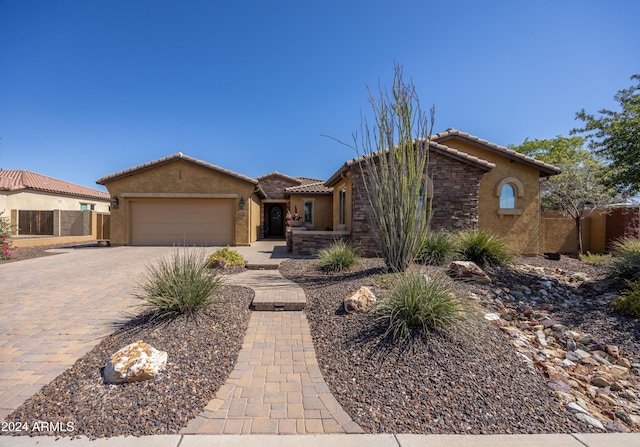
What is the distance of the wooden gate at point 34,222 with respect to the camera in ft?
63.8

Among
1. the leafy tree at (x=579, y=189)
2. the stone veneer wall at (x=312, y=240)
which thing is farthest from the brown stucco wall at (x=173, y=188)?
the leafy tree at (x=579, y=189)

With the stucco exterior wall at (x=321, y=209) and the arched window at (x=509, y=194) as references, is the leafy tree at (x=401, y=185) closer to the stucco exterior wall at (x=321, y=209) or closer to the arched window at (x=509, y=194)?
the arched window at (x=509, y=194)

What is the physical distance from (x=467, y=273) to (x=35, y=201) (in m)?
27.3

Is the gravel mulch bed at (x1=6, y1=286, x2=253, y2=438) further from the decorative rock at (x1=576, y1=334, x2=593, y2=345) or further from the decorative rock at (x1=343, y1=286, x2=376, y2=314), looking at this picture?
the decorative rock at (x1=576, y1=334, x2=593, y2=345)

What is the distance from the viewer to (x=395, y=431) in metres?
2.61

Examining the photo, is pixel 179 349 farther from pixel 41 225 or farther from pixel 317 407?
pixel 41 225

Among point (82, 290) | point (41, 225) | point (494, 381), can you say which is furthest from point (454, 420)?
point (41, 225)

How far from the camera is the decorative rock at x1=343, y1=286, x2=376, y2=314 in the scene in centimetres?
490

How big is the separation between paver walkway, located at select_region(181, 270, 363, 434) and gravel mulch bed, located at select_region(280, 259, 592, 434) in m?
0.17

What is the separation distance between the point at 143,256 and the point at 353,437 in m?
12.0

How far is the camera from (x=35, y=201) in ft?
68.4

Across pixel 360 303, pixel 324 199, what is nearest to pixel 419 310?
pixel 360 303

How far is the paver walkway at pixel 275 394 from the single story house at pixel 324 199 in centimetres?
490

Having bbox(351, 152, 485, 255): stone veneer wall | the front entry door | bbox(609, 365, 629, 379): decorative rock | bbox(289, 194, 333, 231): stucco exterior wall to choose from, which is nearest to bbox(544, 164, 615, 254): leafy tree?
bbox(351, 152, 485, 255): stone veneer wall
